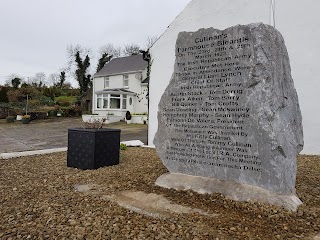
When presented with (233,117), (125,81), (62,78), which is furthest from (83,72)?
(233,117)

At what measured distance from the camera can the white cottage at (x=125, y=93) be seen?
3231 cm

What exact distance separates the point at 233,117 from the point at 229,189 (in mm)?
1063

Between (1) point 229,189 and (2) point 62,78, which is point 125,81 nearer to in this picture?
(2) point 62,78

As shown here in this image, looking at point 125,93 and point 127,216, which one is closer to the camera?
point 127,216

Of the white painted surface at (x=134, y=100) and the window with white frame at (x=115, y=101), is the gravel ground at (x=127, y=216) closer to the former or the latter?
the white painted surface at (x=134, y=100)

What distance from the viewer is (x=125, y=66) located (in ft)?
117

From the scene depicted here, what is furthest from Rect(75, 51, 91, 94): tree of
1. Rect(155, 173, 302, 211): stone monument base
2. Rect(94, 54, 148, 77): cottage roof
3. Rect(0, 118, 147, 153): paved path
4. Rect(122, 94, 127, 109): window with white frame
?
Rect(155, 173, 302, 211): stone monument base

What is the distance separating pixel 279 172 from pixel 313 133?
6.43 m

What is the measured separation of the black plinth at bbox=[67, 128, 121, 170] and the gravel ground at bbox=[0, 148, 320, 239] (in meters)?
0.99

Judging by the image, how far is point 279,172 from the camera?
3.89 metres

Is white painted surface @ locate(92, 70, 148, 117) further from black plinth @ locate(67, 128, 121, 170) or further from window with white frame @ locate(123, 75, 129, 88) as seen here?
black plinth @ locate(67, 128, 121, 170)

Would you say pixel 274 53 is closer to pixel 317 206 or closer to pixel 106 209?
pixel 317 206

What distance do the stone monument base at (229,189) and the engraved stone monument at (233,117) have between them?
0.01m

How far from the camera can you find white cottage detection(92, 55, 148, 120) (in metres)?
32.3
